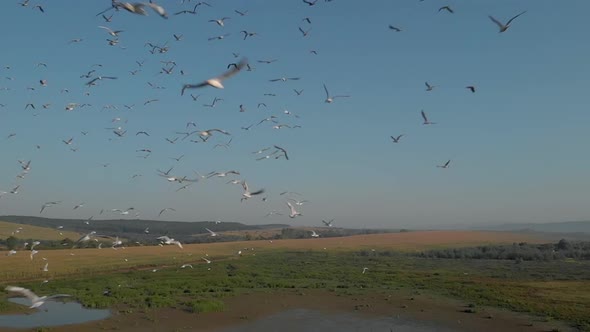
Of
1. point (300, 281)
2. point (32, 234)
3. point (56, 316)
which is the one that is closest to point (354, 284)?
point (300, 281)

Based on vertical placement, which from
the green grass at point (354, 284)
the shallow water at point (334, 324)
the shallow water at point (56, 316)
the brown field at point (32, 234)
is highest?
the brown field at point (32, 234)

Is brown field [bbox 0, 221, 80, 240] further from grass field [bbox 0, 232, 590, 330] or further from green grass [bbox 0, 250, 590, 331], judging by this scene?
green grass [bbox 0, 250, 590, 331]

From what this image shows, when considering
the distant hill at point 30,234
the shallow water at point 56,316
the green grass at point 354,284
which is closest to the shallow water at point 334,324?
the green grass at point 354,284

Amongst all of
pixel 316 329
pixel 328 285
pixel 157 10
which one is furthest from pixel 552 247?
pixel 157 10

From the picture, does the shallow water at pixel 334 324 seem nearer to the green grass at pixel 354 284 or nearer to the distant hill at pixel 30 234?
the green grass at pixel 354 284

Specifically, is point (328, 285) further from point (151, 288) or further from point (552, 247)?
point (552, 247)

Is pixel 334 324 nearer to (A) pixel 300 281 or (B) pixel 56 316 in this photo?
(A) pixel 300 281
